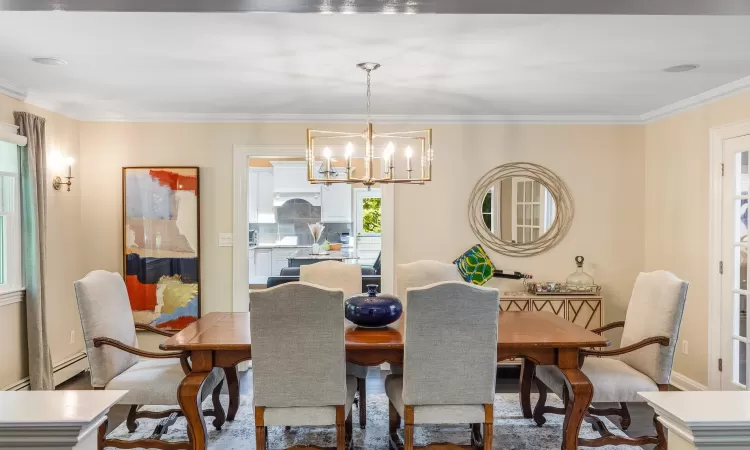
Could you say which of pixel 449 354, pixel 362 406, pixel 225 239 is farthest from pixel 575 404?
pixel 225 239

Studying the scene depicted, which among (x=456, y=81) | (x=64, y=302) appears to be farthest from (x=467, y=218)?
(x=64, y=302)

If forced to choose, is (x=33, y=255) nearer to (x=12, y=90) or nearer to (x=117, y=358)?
(x=12, y=90)

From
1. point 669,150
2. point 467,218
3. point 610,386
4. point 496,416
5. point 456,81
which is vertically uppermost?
point 456,81

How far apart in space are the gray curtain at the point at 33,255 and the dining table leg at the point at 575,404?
143 inches

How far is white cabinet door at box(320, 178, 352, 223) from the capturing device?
30.0 ft

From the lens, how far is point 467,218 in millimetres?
5176

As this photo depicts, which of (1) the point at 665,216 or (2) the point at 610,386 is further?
(1) the point at 665,216

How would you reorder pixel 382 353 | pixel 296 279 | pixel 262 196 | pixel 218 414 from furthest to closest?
pixel 262 196, pixel 296 279, pixel 218 414, pixel 382 353

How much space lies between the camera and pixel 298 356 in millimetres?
2686

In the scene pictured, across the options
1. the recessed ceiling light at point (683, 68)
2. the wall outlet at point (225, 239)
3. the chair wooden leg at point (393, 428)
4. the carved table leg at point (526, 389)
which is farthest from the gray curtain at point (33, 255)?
the recessed ceiling light at point (683, 68)

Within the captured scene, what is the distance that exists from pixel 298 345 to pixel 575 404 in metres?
1.51

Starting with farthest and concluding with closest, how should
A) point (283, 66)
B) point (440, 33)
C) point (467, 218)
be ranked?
point (467, 218) < point (283, 66) < point (440, 33)

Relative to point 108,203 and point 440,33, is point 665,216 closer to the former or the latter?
point 440,33

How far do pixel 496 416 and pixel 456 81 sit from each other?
2.35m
